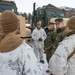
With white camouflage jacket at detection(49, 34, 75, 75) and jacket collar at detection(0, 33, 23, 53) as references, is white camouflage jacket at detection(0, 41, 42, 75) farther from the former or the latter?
white camouflage jacket at detection(49, 34, 75, 75)

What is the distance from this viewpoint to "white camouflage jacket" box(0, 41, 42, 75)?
2076 mm

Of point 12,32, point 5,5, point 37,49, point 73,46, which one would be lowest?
point 37,49

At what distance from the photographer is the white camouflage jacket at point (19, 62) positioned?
2.08 m

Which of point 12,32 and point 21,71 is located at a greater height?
point 12,32

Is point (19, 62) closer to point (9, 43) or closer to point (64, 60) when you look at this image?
point (9, 43)

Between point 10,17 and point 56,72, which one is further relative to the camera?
point 56,72

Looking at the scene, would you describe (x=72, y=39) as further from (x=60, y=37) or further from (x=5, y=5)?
(x=5, y=5)

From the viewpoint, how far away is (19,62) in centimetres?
209

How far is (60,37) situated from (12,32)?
6.57 feet

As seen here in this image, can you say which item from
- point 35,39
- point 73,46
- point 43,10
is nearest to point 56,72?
point 73,46

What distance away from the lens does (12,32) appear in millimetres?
2146

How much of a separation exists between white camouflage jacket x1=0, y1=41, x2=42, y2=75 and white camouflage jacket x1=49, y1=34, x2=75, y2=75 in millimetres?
596

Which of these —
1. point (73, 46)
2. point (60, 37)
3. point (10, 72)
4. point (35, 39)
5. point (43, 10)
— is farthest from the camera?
point (43, 10)

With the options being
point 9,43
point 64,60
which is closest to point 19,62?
point 9,43
